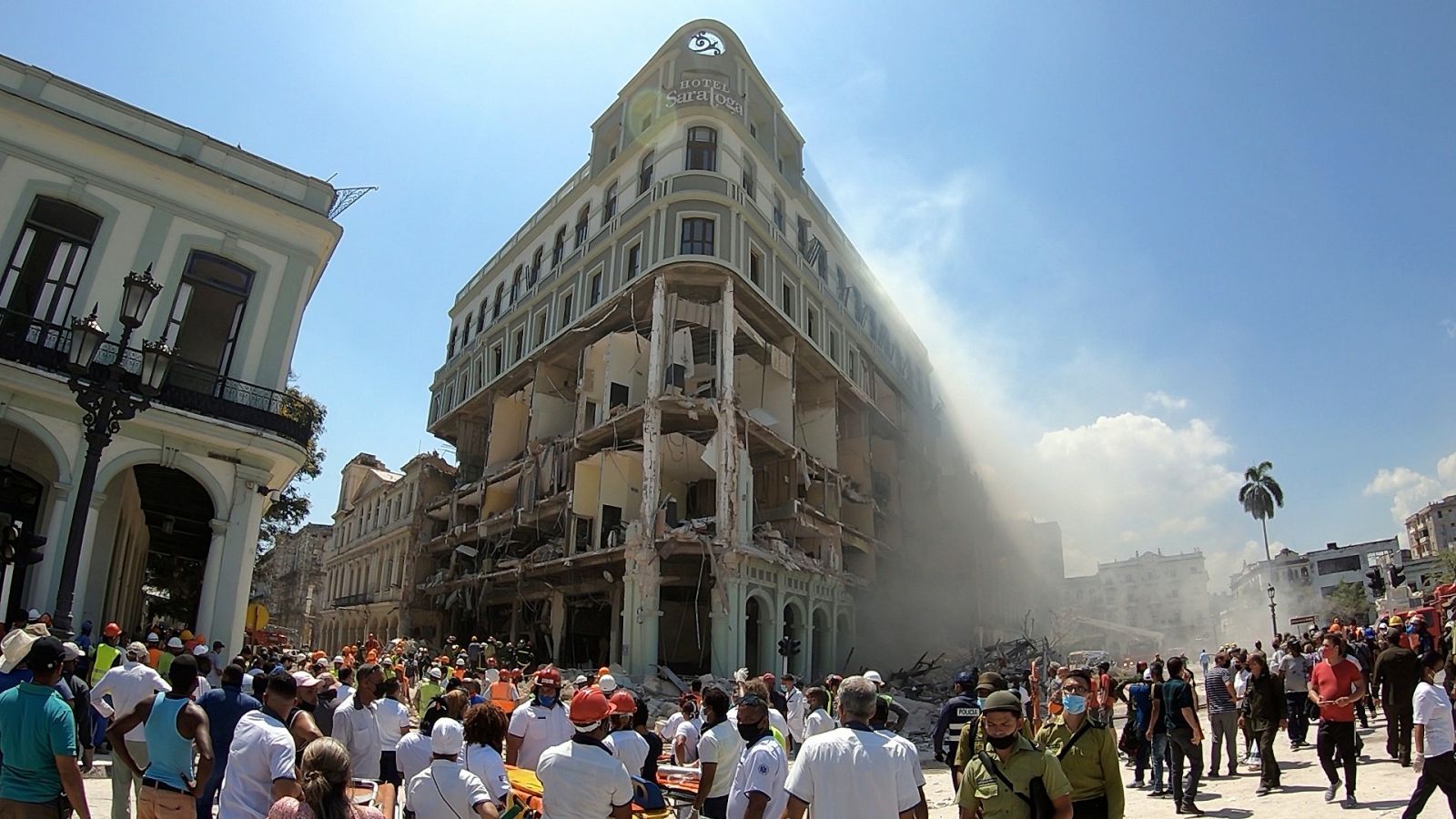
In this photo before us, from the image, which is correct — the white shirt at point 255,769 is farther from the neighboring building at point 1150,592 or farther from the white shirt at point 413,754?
the neighboring building at point 1150,592

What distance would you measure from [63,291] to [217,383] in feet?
10.3

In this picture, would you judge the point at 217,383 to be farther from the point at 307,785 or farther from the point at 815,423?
the point at 815,423

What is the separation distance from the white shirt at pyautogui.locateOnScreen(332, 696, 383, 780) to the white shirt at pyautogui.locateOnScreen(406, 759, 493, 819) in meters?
2.41

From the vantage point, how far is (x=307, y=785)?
3.31 m

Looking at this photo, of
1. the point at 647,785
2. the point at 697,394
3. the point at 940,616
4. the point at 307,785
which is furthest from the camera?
the point at 940,616

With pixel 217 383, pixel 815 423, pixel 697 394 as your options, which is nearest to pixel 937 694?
pixel 815 423

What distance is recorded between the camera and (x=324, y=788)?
3309 millimetres

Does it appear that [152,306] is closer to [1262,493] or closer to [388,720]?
[388,720]

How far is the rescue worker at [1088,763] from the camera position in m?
5.06

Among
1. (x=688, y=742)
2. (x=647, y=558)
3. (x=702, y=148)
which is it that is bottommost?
(x=688, y=742)

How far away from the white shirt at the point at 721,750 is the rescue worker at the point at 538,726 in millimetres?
1405

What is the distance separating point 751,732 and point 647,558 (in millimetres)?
21359

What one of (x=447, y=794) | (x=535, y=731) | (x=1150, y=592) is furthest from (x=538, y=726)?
(x=1150, y=592)

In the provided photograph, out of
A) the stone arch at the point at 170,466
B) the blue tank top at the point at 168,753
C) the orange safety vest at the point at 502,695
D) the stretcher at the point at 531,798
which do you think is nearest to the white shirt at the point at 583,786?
the stretcher at the point at 531,798
